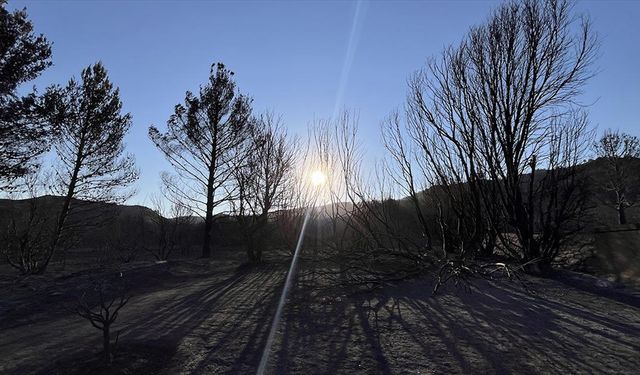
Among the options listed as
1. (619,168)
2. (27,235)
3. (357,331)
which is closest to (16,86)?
(27,235)

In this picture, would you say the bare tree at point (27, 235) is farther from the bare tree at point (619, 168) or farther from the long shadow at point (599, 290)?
the bare tree at point (619, 168)

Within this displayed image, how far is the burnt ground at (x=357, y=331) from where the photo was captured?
4.34 metres

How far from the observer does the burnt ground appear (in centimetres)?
434

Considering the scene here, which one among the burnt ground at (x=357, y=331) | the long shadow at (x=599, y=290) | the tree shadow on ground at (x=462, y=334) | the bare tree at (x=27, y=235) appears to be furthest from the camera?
the bare tree at (x=27, y=235)

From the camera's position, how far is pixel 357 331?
18.0ft

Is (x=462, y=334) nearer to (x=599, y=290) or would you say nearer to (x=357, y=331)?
(x=357, y=331)

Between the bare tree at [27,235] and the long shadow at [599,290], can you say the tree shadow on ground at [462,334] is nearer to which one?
the long shadow at [599,290]

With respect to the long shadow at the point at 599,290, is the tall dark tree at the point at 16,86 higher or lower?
higher

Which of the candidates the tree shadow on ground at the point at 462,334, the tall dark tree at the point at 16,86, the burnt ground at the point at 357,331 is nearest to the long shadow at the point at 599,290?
the burnt ground at the point at 357,331

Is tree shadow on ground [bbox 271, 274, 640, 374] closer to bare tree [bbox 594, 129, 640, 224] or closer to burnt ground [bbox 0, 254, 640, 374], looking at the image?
burnt ground [bbox 0, 254, 640, 374]

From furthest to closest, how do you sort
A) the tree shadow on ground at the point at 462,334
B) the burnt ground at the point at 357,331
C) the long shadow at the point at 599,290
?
the long shadow at the point at 599,290 < the burnt ground at the point at 357,331 < the tree shadow on ground at the point at 462,334

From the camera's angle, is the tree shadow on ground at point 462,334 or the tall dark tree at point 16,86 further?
the tall dark tree at point 16,86

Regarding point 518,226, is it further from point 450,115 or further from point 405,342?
point 405,342

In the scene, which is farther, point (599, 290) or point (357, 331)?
point (599, 290)
